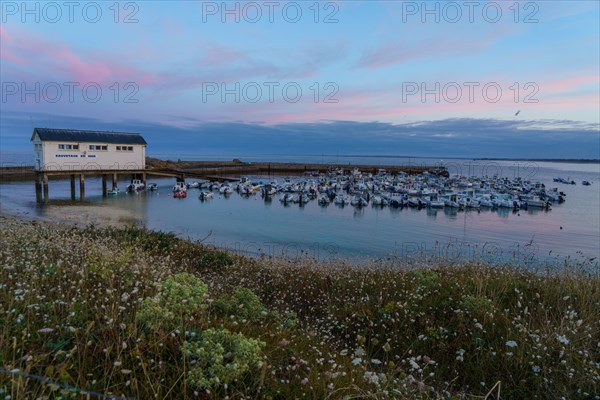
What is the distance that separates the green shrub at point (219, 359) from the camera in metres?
3.11

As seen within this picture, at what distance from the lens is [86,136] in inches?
1772

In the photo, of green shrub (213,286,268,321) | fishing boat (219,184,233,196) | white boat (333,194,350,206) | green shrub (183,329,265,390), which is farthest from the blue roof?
green shrub (183,329,265,390)

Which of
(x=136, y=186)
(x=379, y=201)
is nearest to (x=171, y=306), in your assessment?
(x=379, y=201)

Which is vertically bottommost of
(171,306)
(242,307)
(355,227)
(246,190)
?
(355,227)

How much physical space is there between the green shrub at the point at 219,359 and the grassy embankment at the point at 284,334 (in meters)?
0.01

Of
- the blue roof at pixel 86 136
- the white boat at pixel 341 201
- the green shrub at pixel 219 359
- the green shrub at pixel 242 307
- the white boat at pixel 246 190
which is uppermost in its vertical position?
the blue roof at pixel 86 136

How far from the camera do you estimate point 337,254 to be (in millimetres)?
20766

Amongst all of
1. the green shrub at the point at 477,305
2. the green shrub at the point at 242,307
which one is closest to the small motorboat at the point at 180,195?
the green shrub at the point at 242,307

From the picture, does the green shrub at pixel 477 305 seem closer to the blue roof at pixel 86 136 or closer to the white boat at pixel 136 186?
the blue roof at pixel 86 136

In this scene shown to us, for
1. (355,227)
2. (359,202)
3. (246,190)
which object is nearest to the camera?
(355,227)

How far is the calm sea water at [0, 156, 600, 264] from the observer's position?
22116 millimetres

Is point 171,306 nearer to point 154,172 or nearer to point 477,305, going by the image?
point 477,305

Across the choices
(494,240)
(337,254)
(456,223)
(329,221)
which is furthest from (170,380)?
(456,223)

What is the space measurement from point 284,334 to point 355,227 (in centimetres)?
2633
